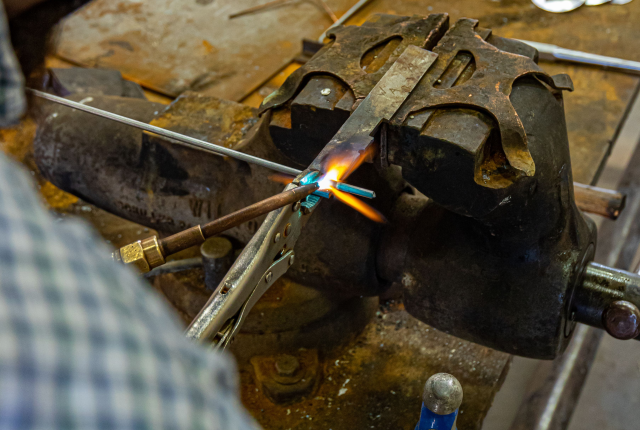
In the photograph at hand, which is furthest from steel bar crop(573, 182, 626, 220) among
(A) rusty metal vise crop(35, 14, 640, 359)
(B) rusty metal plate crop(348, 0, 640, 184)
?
(A) rusty metal vise crop(35, 14, 640, 359)

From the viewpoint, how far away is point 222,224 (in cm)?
97

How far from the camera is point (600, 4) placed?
3436 millimetres

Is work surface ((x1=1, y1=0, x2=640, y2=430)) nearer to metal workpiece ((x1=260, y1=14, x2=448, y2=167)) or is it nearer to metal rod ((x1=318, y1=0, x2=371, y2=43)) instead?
metal rod ((x1=318, y1=0, x2=371, y2=43))

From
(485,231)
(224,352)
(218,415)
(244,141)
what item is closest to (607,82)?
(485,231)

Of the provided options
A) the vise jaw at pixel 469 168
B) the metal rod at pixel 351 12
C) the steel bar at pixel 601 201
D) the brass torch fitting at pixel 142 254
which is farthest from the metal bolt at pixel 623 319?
the metal rod at pixel 351 12

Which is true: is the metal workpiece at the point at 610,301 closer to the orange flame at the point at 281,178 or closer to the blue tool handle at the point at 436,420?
the blue tool handle at the point at 436,420

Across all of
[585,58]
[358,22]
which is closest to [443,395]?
[585,58]

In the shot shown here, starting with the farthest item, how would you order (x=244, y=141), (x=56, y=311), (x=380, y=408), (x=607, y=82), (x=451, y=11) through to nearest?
(x=451, y=11), (x=607, y=82), (x=380, y=408), (x=244, y=141), (x=56, y=311)

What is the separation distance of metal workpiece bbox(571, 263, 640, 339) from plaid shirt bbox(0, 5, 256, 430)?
48.8 inches

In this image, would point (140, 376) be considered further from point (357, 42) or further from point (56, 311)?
point (357, 42)

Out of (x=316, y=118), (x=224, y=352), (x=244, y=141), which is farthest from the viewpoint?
(x=244, y=141)

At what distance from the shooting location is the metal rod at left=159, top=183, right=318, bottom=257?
37.5 inches

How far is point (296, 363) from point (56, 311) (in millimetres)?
1600

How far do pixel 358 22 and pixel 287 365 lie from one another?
216cm
